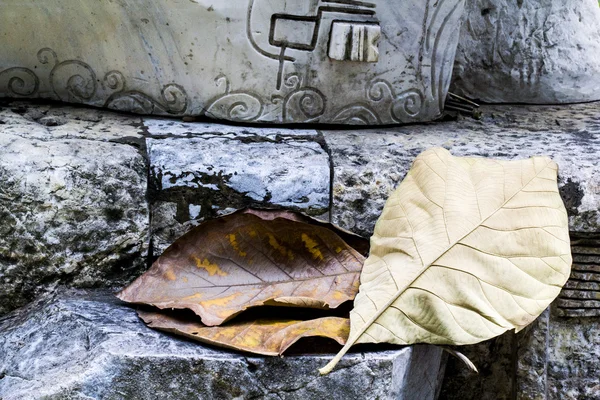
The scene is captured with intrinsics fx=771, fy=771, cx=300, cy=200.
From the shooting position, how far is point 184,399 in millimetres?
869

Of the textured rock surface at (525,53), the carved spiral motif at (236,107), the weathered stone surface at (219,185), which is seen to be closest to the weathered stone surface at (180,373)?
the weathered stone surface at (219,185)

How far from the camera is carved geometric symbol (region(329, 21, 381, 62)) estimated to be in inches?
49.2

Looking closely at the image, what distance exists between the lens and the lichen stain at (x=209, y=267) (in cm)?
99

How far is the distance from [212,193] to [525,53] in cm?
84

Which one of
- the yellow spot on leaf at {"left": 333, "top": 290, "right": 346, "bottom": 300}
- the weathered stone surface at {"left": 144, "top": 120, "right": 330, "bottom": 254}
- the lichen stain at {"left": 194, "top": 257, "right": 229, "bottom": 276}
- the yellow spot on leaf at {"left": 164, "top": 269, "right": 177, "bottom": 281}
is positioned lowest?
the yellow spot on leaf at {"left": 164, "top": 269, "right": 177, "bottom": 281}

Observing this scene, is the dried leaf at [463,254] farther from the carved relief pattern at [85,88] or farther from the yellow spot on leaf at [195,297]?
the carved relief pattern at [85,88]

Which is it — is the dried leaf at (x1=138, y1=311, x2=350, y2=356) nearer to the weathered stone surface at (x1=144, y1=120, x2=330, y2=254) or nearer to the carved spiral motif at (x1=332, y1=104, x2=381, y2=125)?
the weathered stone surface at (x1=144, y1=120, x2=330, y2=254)

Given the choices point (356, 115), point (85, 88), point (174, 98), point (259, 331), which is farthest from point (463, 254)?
point (85, 88)

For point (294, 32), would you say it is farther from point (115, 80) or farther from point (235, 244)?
point (235, 244)

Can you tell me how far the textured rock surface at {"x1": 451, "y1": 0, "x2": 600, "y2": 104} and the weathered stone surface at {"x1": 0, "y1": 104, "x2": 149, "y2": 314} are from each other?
835mm

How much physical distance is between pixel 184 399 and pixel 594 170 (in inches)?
27.3

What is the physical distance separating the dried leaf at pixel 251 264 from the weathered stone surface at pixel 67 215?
9 cm

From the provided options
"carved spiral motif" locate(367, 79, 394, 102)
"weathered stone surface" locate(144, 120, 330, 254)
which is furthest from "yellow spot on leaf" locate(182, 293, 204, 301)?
"carved spiral motif" locate(367, 79, 394, 102)

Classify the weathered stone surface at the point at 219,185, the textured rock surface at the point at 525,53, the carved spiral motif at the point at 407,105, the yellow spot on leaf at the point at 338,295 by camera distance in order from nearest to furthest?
the yellow spot on leaf at the point at 338,295 → the weathered stone surface at the point at 219,185 → the carved spiral motif at the point at 407,105 → the textured rock surface at the point at 525,53
